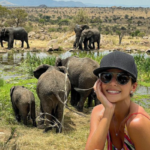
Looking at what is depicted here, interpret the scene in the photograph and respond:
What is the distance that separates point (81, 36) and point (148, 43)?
332 inches

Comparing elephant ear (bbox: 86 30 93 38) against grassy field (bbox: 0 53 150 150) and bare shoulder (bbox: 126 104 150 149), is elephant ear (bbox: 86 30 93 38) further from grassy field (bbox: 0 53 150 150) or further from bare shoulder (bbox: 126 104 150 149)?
bare shoulder (bbox: 126 104 150 149)

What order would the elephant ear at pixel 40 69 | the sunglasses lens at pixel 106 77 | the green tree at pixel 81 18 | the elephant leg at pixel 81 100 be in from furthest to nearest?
the green tree at pixel 81 18 < the elephant leg at pixel 81 100 < the elephant ear at pixel 40 69 < the sunglasses lens at pixel 106 77

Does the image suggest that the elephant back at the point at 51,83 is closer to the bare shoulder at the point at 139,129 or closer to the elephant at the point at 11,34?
the bare shoulder at the point at 139,129

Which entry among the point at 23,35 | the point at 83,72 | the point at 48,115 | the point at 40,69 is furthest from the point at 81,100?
the point at 23,35

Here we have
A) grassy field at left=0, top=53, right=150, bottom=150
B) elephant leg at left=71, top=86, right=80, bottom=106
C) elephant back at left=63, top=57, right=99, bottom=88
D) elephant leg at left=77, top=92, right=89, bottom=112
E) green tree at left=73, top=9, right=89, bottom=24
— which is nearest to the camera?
grassy field at left=0, top=53, right=150, bottom=150

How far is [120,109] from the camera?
2113 mm

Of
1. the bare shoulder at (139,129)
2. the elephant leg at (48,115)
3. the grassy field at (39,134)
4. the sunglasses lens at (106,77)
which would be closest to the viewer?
the bare shoulder at (139,129)

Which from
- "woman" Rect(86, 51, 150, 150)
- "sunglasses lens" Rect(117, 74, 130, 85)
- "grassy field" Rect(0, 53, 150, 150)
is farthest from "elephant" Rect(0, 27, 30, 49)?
"sunglasses lens" Rect(117, 74, 130, 85)

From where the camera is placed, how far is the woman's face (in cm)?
199

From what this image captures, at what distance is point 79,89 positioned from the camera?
6.16m

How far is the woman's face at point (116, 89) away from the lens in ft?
6.54

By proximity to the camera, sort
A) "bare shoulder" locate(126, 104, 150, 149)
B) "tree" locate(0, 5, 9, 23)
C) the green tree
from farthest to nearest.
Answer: "tree" locate(0, 5, 9, 23), the green tree, "bare shoulder" locate(126, 104, 150, 149)

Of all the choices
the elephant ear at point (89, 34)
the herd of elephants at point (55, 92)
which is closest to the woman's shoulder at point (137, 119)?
the herd of elephants at point (55, 92)

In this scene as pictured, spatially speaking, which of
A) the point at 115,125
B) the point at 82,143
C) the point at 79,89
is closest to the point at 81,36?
the point at 79,89
